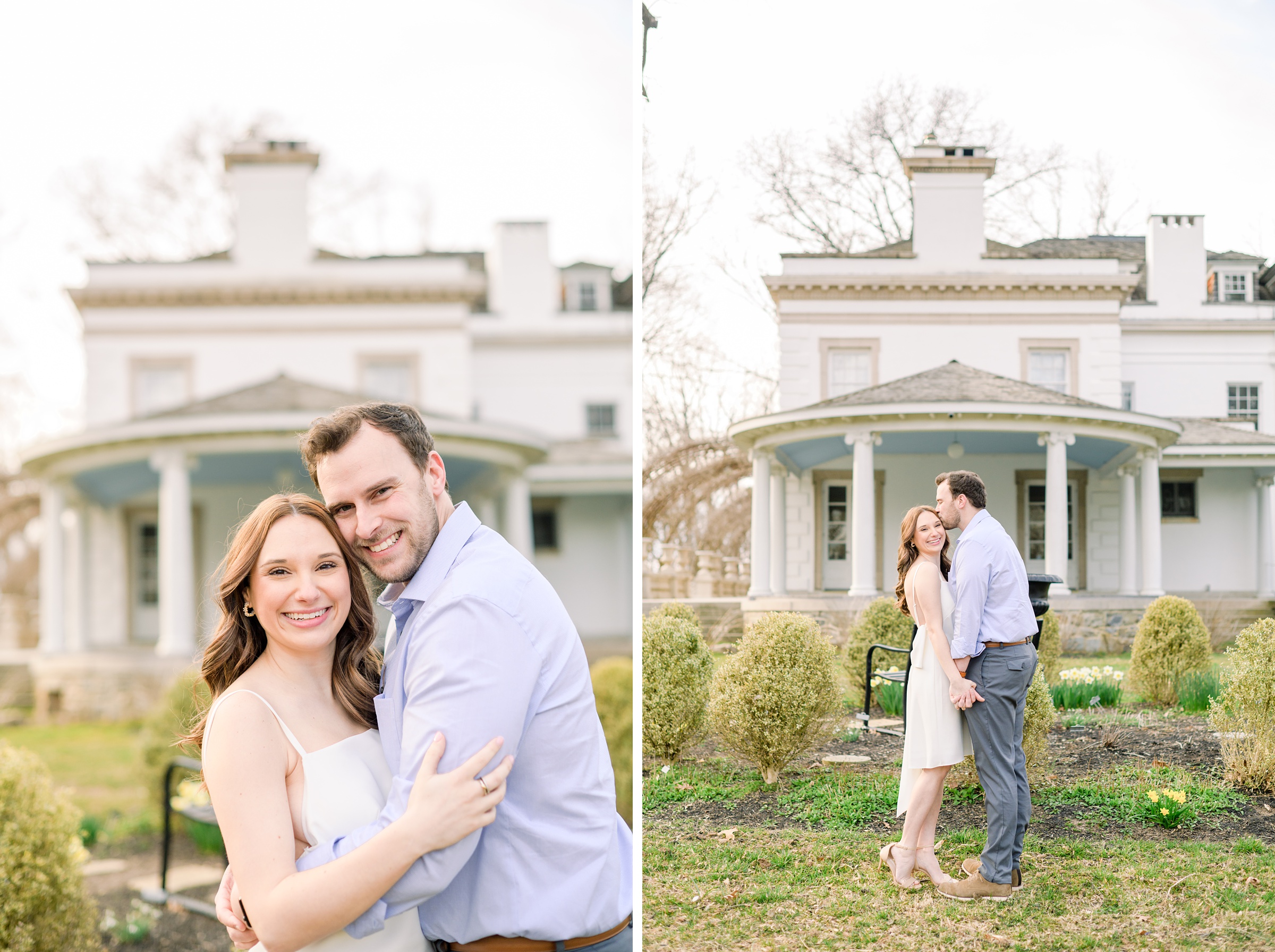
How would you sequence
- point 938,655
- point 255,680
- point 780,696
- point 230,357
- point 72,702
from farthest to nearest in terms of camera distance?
point 230,357, point 72,702, point 780,696, point 938,655, point 255,680

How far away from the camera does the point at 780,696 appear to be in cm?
391

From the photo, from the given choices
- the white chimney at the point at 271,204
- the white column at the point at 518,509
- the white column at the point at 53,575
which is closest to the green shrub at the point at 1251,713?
the white column at the point at 518,509

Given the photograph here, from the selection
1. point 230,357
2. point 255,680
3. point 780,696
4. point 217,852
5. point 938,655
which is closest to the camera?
point 255,680

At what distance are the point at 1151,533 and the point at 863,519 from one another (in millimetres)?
1071

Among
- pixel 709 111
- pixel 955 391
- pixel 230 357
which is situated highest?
pixel 230 357

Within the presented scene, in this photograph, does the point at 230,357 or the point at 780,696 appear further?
the point at 230,357

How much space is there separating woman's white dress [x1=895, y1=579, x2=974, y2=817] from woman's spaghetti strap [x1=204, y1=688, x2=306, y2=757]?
7.30 feet

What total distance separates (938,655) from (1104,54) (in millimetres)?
2536

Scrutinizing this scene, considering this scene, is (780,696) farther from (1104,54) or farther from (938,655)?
(1104,54)

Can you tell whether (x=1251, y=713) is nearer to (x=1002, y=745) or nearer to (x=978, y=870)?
(x=1002, y=745)

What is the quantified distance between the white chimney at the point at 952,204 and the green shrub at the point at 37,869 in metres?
5.12

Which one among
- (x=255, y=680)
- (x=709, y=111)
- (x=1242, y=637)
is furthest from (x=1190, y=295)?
(x=255, y=680)

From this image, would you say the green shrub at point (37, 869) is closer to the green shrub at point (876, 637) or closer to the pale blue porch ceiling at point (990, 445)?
the green shrub at point (876, 637)

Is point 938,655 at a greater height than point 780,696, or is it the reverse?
point 938,655
